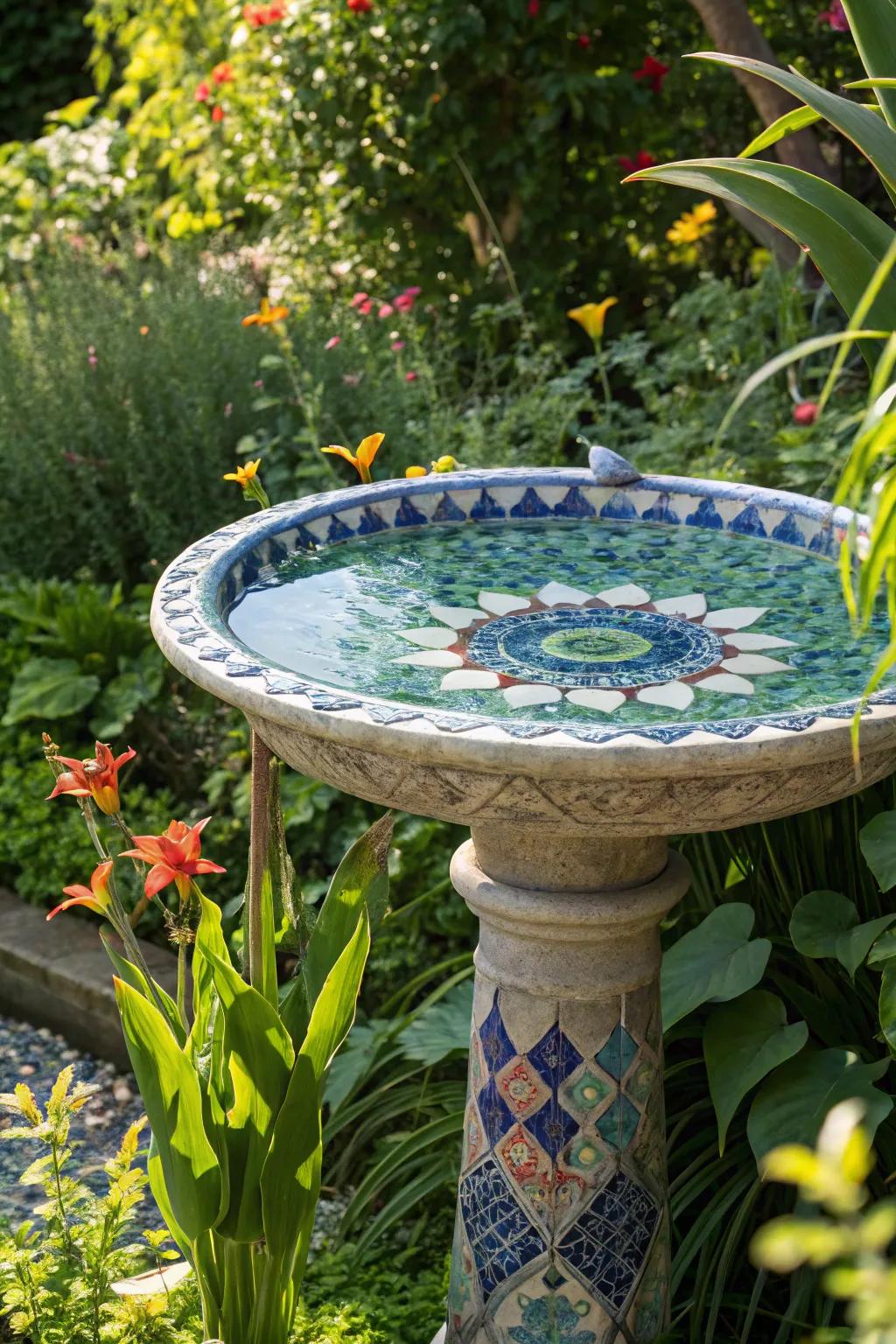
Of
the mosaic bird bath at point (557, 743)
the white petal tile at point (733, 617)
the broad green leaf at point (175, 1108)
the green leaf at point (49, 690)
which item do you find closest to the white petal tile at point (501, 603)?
the mosaic bird bath at point (557, 743)

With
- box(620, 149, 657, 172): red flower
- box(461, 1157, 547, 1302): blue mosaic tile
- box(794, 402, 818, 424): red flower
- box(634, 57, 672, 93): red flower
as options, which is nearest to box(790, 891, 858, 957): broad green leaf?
box(461, 1157, 547, 1302): blue mosaic tile

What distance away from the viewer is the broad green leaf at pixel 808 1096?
76.6 inches

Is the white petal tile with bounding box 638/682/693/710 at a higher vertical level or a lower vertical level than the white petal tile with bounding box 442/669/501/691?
lower

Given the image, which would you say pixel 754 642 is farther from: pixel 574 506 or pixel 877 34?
pixel 877 34

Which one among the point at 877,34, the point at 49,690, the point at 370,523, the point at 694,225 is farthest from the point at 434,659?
the point at 694,225

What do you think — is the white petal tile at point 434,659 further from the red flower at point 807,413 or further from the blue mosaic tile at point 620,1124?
the red flower at point 807,413

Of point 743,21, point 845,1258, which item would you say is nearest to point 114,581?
point 743,21

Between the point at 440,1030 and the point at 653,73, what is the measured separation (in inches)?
169

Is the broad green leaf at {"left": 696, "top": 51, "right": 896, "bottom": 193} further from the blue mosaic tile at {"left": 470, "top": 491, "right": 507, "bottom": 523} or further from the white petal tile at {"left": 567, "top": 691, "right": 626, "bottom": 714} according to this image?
the blue mosaic tile at {"left": 470, "top": 491, "right": 507, "bottom": 523}

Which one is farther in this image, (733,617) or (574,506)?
(574,506)

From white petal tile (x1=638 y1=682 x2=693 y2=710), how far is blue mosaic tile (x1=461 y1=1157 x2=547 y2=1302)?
68 centimetres

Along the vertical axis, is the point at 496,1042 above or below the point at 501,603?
below

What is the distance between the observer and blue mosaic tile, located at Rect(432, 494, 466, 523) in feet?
8.07

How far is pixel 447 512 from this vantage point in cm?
246
